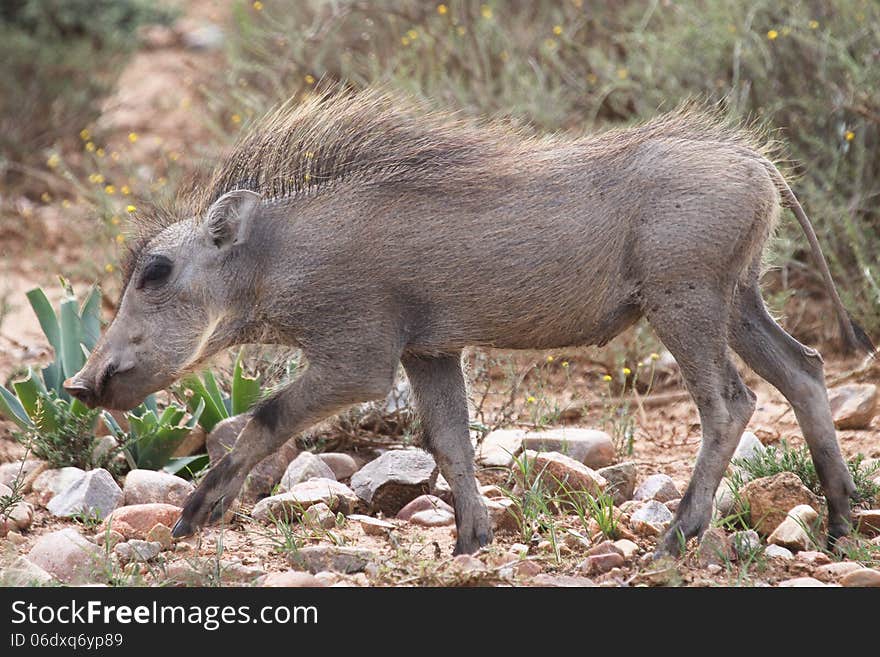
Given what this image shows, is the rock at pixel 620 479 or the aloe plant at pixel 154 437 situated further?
the aloe plant at pixel 154 437

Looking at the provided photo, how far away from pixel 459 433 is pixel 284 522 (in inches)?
33.2

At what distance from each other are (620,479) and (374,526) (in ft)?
3.83

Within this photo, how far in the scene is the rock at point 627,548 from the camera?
4.72 metres

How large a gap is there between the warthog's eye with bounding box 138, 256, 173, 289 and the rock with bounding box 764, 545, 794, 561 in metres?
2.43

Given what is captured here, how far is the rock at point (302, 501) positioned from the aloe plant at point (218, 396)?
2.33 feet

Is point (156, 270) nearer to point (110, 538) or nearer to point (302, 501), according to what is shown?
point (110, 538)

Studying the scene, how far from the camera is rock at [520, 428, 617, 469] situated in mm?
6090

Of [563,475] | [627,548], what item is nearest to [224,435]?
[563,475]

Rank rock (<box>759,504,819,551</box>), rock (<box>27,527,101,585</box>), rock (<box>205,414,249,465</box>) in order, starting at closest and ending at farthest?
rock (<box>27,527,101,585</box>)
rock (<box>759,504,819,551</box>)
rock (<box>205,414,249,465</box>)

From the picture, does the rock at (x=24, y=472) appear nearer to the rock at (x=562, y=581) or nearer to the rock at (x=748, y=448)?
the rock at (x=562, y=581)

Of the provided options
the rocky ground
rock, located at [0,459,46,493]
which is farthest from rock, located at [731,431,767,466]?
rock, located at [0,459,46,493]

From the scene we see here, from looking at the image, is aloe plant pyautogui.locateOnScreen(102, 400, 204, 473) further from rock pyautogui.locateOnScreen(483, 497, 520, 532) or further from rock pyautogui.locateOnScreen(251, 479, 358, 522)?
rock pyautogui.locateOnScreen(483, 497, 520, 532)

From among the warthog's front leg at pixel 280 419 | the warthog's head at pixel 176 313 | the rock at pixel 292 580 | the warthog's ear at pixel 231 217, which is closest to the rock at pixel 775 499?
the warthog's front leg at pixel 280 419
